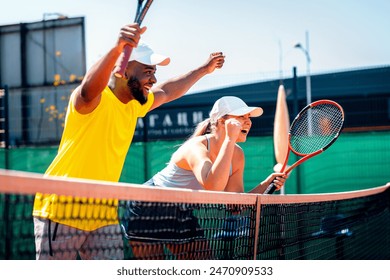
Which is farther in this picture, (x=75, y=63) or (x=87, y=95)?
(x=75, y=63)

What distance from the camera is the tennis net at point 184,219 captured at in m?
2.00

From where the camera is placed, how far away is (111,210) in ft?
7.86

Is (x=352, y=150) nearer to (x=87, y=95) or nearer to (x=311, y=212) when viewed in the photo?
(x=311, y=212)

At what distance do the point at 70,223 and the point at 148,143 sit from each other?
4.57 m

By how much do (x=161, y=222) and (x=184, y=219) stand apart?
11cm

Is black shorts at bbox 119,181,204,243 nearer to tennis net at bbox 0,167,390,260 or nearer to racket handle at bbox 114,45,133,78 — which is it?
tennis net at bbox 0,167,390,260

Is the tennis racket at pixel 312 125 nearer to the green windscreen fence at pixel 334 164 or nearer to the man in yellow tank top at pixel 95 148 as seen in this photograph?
the man in yellow tank top at pixel 95 148

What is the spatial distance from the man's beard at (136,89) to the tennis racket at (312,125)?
3.93 feet

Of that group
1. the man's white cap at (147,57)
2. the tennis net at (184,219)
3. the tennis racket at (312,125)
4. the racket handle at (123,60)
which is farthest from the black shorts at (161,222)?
the tennis racket at (312,125)

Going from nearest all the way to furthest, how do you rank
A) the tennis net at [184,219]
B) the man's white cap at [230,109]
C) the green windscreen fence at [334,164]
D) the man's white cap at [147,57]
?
the tennis net at [184,219] < the man's white cap at [147,57] < the man's white cap at [230,109] < the green windscreen fence at [334,164]

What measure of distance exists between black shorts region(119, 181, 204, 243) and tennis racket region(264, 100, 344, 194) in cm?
136

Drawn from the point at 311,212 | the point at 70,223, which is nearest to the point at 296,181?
the point at 311,212
